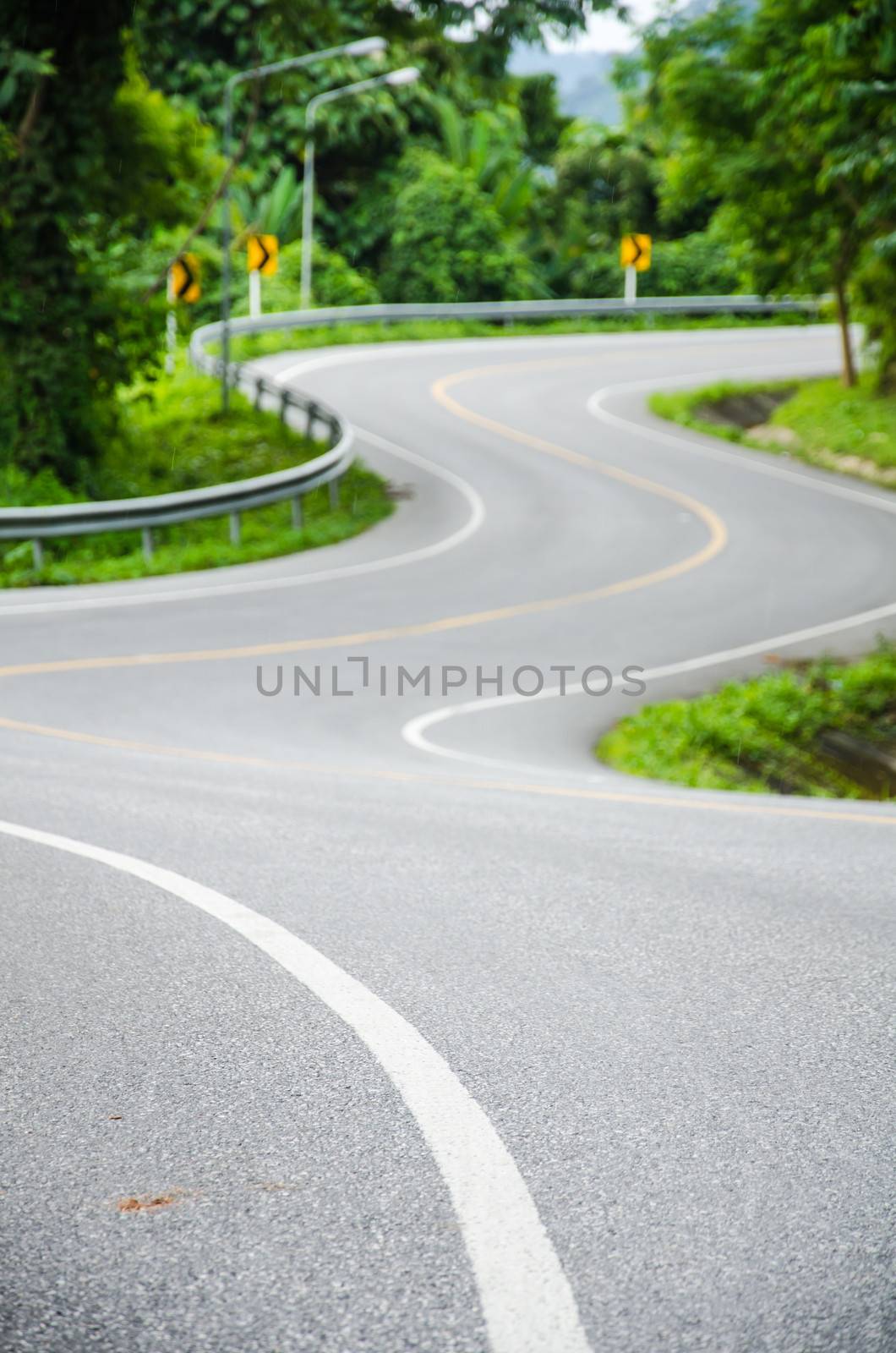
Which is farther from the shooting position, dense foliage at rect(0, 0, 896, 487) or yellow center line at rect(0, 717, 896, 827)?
dense foliage at rect(0, 0, 896, 487)

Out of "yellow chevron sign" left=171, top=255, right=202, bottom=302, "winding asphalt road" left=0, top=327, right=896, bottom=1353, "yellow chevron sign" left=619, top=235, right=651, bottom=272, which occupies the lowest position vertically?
"winding asphalt road" left=0, top=327, right=896, bottom=1353

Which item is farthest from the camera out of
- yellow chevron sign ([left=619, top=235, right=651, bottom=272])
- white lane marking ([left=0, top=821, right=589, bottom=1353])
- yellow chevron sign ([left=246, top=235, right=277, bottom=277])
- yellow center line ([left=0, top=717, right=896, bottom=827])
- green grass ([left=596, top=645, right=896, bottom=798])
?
yellow chevron sign ([left=619, top=235, right=651, bottom=272])

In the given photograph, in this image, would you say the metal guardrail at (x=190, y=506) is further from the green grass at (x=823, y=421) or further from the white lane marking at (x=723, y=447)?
the green grass at (x=823, y=421)

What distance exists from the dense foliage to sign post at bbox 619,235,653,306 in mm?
2554

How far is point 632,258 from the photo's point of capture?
169 ft

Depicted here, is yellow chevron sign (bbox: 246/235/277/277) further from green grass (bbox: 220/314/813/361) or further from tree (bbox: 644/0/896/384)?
tree (bbox: 644/0/896/384)

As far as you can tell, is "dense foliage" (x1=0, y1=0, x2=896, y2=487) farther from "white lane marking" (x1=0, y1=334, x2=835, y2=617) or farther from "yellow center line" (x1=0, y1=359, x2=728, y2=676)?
"yellow center line" (x1=0, y1=359, x2=728, y2=676)

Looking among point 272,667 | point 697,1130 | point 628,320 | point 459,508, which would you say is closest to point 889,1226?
point 697,1130

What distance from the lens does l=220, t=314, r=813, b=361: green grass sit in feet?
146

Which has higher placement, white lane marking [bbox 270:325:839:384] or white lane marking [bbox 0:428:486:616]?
white lane marking [bbox 270:325:839:384]

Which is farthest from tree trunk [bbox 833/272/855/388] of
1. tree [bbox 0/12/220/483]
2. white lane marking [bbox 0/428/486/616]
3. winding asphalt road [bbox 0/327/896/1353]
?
winding asphalt road [bbox 0/327/896/1353]

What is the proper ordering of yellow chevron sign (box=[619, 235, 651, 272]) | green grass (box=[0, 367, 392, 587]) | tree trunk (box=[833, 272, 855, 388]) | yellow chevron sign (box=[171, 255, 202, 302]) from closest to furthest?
1. green grass (box=[0, 367, 392, 587])
2. yellow chevron sign (box=[171, 255, 202, 302])
3. tree trunk (box=[833, 272, 855, 388])
4. yellow chevron sign (box=[619, 235, 651, 272])

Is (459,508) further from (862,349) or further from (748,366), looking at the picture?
(748,366)

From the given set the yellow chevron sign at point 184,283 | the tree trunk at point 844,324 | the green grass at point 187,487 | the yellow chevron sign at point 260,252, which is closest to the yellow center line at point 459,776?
the green grass at point 187,487
